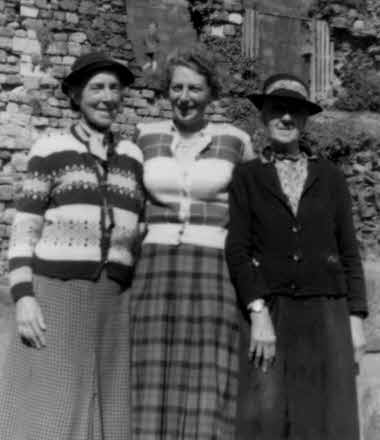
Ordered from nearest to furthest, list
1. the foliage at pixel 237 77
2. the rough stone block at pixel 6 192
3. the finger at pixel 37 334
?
the finger at pixel 37 334 < the rough stone block at pixel 6 192 < the foliage at pixel 237 77

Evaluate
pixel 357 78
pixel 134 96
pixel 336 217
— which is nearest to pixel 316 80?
pixel 357 78

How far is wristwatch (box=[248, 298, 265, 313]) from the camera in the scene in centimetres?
297

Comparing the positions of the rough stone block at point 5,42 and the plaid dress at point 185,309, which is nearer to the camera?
the plaid dress at point 185,309

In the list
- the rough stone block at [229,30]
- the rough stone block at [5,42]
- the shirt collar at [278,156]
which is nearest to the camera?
the shirt collar at [278,156]

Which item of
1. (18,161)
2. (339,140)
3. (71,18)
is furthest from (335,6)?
(18,161)

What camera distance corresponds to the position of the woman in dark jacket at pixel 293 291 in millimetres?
2955

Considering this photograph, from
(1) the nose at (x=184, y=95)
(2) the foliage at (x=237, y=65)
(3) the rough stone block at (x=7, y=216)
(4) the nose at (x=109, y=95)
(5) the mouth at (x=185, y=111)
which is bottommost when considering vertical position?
(4) the nose at (x=109, y=95)

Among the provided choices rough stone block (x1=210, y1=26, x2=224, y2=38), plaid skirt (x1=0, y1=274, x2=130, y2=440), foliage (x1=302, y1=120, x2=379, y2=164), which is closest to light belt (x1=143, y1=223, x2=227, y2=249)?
plaid skirt (x1=0, y1=274, x2=130, y2=440)

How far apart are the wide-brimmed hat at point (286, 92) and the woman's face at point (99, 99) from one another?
0.59 meters

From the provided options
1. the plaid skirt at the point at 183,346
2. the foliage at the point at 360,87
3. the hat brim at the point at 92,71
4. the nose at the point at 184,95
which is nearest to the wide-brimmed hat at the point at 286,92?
the nose at the point at 184,95

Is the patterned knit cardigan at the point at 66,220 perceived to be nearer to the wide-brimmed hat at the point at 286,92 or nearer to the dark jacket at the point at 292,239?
the dark jacket at the point at 292,239

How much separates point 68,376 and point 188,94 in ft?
4.20

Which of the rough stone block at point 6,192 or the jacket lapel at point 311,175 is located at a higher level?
the rough stone block at point 6,192

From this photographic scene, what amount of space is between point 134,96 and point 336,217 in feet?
21.0
